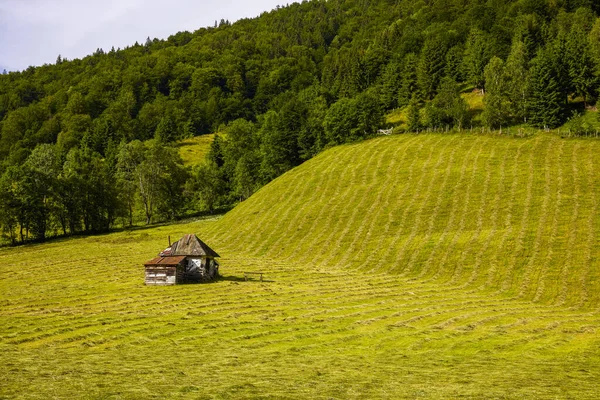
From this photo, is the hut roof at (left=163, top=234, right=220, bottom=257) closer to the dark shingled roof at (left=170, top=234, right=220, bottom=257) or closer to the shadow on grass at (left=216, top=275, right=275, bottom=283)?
the dark shingled roof at (left=170, top=234, right=220, bottom=257)

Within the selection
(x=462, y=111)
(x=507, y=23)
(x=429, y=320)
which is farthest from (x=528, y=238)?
(x=507, y=23)

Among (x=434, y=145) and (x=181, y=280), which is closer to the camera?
(x=181, y=280)

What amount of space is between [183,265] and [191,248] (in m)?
2.23

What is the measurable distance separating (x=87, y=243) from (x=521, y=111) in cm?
10325

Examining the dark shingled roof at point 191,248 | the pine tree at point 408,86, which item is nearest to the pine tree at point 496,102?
the pine tree at point 408,86

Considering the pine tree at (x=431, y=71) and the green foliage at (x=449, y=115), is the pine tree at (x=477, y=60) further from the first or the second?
the green foliage at (x=449, y=115)

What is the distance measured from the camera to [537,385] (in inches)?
922

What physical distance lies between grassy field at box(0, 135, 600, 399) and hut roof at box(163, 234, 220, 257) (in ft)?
13.7

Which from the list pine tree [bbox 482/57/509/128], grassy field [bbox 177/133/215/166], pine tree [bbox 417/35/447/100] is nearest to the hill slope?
pine tree [bbox 482/57/509/128]

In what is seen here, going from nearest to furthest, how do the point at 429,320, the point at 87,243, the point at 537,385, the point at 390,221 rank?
1. the point at 537,385
2. the point at 429,320
3. the point at 390,221
4. the point at 87,243

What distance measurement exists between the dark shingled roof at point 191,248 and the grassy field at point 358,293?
4.16m

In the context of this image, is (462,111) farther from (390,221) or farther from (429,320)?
(429,320)

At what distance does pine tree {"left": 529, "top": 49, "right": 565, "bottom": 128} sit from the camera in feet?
385

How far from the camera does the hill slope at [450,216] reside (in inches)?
2240
